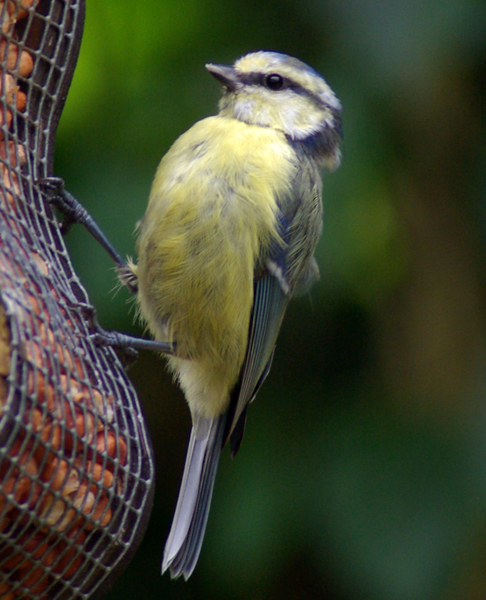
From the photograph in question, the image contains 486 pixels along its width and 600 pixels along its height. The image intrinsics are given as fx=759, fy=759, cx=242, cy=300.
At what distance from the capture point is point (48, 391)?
144 centimetres

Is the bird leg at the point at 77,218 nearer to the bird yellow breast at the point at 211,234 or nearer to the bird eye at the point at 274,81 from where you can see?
the bird yellow breast at the point at 211,234

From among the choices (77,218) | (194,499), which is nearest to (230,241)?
(77,218)

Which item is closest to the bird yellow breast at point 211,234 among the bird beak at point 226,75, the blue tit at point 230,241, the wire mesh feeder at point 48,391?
the blue tit at point 230,241

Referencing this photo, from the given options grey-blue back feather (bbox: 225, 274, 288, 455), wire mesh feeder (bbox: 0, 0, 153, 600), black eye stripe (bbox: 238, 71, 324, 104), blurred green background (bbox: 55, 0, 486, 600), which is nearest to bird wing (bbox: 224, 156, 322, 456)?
grey-blue back feather (bbox: 225, 274, 288, 455)

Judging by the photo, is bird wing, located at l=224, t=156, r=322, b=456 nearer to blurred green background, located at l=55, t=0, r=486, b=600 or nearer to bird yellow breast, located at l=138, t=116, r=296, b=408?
bird yellow breast, located at l=138, t=116, r=296, b=408

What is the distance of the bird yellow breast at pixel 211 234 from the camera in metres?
2.12

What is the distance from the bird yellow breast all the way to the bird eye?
194mm

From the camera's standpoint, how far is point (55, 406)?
4.75 feet

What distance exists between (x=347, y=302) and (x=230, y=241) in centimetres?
80

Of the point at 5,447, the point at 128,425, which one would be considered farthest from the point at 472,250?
the point at 5,447

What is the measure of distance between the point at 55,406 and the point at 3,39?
0.83 m

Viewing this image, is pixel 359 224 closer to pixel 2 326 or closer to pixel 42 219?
pixel 42 219

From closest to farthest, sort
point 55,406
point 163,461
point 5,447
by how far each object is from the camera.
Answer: point 5,447, point 55,406, point 163,461

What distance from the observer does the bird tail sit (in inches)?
82.7
